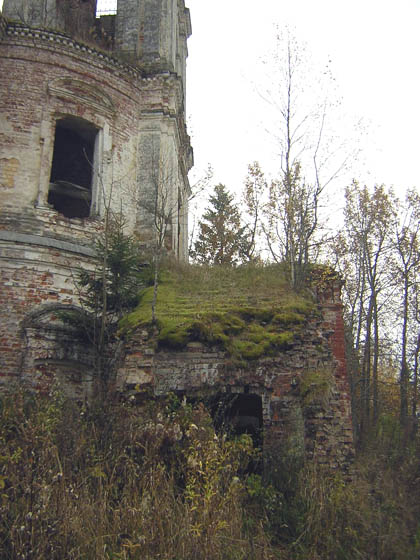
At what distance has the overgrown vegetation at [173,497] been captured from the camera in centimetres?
475

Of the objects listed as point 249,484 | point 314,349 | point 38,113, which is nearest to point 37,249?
point 38,113

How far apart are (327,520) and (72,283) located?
7.06m

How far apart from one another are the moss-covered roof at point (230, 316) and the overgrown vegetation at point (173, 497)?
119cm

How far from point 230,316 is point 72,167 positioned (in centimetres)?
812

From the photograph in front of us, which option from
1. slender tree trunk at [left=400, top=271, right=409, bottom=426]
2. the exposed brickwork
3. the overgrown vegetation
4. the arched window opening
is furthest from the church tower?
slender tree trunk at [left=400, top=271, right=409, bottom=426]

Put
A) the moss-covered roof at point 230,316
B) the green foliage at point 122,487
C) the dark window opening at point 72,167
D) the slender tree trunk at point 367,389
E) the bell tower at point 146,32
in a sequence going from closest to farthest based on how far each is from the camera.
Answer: the green foliage at point 122,487 < the moss-covered roof at point 230,316 < the dark window opening at point 72,167 < the bell tower at point 146,32 < the slender tree trunk at point 367,389

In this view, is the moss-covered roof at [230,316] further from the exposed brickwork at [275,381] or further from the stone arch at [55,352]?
the stone arch at [55,352]

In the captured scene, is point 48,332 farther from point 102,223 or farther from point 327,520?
point 327,520

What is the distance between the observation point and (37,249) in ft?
34.5

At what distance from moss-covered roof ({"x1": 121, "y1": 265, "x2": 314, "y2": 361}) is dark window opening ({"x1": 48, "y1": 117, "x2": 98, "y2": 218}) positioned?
153 inches

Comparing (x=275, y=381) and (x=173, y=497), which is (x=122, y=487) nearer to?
(x=173, y=497)

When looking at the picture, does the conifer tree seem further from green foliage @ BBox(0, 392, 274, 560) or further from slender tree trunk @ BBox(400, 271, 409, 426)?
green foliage @ BBox(0, 392, 274, 560)

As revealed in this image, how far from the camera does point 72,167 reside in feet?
46.7

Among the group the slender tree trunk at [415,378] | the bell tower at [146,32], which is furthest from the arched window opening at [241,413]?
the bell tower at [146,32]
